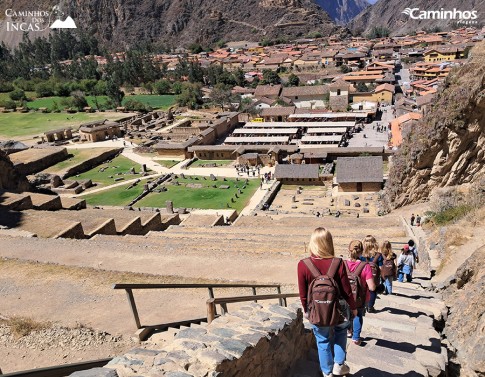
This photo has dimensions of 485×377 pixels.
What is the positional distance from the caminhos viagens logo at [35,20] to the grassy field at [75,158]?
13281 centimetres

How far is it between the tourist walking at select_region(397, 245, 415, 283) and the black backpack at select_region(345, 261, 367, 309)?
525cm

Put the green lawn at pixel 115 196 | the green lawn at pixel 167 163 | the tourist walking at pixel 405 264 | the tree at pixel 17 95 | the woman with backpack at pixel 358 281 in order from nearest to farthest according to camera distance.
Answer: the woman with backpack at pixel 358 281
the tourist walking at pixel 405 264
the green lawn at pixel 115 196
the green lawn at pixel 167 163
the tree at pixel 17 95

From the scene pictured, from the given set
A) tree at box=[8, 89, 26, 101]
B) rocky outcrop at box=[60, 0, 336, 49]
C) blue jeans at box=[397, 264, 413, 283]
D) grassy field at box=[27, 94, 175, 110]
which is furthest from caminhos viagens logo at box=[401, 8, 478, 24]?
blue jeans at box=[397, 264, 413, 283]

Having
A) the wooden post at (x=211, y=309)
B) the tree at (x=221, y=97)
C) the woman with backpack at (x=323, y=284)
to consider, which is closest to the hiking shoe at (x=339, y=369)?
the woman with backpack at (x=323, y=284)

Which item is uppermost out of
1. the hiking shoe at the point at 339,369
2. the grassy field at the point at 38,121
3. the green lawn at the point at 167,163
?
the hiking shoe at the point at 339,369

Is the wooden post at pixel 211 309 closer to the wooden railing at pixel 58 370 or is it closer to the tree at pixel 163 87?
the wooden railing at pixel 58 370

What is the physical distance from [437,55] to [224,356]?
96.2 m

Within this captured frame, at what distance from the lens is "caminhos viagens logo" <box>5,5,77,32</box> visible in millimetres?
161750

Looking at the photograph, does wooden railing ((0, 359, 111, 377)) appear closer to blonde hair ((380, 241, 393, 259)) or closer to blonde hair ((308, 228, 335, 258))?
blonde hair ((308, 228, 335, 258))

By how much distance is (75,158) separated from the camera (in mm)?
49000

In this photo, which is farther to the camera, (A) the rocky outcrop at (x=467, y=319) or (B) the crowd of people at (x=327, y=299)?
(A) the rocky outcrop at (x=467, y=319)

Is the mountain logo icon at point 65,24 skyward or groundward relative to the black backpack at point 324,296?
skyward

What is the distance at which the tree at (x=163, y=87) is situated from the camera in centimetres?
8481

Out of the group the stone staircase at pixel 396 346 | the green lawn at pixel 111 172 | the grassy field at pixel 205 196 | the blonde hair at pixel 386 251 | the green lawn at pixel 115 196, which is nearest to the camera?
the stone staircase at pixel 396 346
